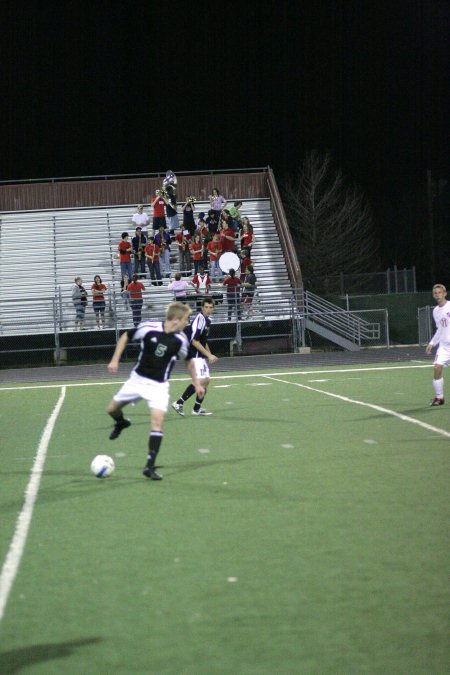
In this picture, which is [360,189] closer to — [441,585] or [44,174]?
[44,174]

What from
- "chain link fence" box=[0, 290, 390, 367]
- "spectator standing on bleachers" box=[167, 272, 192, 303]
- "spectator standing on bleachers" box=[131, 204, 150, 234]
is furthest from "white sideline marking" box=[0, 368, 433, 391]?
"spectator standing on bleachers" box=[131, 204, 150, 234]

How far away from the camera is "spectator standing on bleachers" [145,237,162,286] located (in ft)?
124

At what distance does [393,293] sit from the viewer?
46.3 metres

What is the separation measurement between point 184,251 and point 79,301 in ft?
15.9

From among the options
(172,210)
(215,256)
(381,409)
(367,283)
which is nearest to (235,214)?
(172,210)

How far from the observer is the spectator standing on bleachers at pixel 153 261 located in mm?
37656

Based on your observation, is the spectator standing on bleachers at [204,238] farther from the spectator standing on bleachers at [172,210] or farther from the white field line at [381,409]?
the white field line at [381,409]

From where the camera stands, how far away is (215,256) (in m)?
37.8

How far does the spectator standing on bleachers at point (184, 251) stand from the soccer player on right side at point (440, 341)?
21453 mm

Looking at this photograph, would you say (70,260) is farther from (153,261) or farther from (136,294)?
(136,294)

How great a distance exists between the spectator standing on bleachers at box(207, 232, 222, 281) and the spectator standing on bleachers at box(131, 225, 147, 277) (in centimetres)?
231

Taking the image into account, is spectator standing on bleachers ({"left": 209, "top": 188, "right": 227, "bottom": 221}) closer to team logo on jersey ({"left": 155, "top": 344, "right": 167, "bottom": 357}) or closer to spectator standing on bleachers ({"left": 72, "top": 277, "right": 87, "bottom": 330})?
spectator standing on bleachers ({"left": 72, "top": 277, "right": 87, "bottom": 330})

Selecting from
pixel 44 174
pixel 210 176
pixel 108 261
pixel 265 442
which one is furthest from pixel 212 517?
pixel 44 174

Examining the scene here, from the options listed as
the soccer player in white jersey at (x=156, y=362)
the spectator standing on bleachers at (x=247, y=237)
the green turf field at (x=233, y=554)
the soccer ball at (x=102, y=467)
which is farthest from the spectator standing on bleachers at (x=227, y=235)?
the soccer ball at (x=102, y=467)
